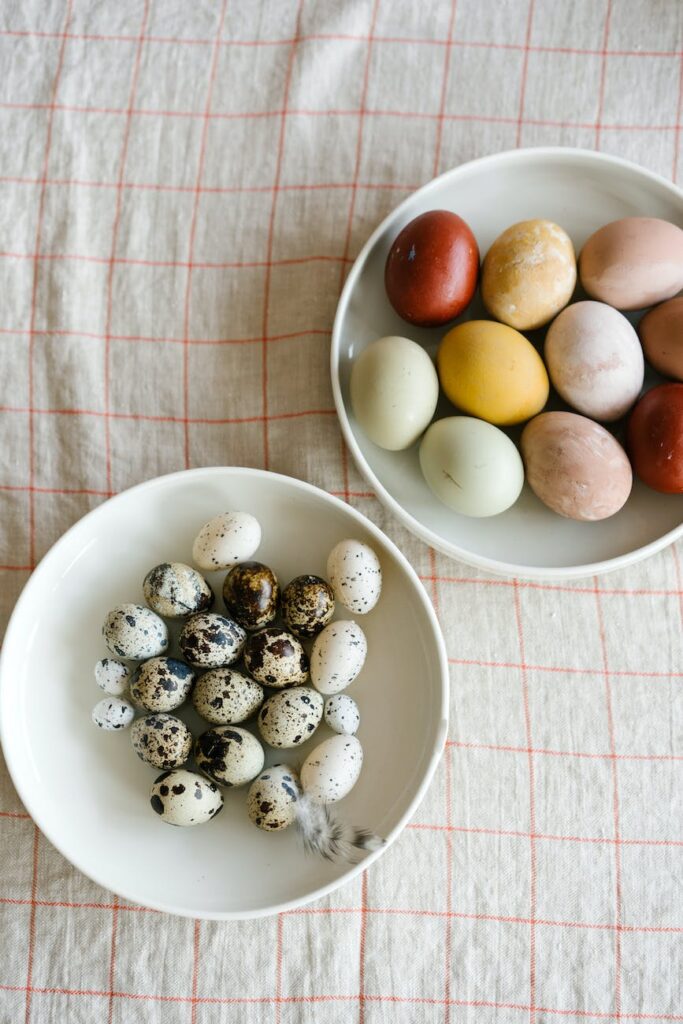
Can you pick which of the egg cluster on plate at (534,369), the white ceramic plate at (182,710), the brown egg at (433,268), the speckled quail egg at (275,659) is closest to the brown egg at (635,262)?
the egg cluster on plate at (534,369)

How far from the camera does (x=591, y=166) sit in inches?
30.8

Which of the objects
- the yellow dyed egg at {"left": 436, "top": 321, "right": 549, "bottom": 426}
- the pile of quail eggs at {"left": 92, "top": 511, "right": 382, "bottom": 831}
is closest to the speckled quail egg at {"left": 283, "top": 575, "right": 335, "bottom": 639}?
the pile of quail eggs at {"left": 92, "top": 511, "right": 382, "bottom": 831}

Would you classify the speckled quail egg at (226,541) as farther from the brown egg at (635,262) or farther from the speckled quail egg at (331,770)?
the brown egg at (635,262)

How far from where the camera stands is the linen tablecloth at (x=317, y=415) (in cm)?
74

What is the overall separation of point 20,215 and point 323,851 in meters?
0.69

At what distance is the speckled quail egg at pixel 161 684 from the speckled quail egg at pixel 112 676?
0.04 ft

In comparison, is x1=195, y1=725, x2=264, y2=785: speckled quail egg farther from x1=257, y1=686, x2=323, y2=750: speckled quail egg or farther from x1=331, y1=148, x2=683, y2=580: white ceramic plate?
x1=331, y1=148, x2=683, y2=580: white ceramic plate

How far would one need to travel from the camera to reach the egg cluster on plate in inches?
27.4

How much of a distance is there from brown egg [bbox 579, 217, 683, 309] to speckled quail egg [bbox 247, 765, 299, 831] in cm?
51

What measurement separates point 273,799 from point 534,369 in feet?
1.40

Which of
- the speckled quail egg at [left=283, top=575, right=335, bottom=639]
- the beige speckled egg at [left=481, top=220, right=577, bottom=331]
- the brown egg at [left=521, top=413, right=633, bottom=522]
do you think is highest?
the beige speckled egg at [left=481, top=220, right=577, bottom=331]

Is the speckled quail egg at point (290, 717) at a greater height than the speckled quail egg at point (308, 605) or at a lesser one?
lesser

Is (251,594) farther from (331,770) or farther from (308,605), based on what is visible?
(331,770)

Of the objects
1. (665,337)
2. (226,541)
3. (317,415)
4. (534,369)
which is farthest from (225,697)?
(665,337)
